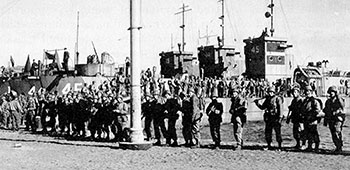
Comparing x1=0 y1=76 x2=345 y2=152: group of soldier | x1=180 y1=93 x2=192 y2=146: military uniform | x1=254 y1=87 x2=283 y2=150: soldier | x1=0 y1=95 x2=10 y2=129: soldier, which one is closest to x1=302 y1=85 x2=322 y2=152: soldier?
x1=0 y1=76 x2=345 y2=152: group of soldier

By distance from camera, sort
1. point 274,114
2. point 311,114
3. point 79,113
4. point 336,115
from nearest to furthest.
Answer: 1. point 336,115
2. point 311,114
3. point 274,114
4. point 79,113

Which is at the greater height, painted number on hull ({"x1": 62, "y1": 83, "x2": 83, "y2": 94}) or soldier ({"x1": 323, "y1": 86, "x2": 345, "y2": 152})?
painted number on hull ({"x1": 62, "y1": 83, "x2": 83, "y2": 94})

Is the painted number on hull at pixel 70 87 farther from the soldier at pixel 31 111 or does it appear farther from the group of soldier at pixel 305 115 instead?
the group of soldier at pixel 305 115

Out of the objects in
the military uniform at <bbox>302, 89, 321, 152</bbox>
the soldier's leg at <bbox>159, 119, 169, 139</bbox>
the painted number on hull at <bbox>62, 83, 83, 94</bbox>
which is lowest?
the soldier's leg at <bbox>159, 119, 169, 139</bbox>

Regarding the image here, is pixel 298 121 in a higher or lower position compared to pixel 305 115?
lower

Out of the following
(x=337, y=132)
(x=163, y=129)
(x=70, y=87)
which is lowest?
(x=163, y=129)

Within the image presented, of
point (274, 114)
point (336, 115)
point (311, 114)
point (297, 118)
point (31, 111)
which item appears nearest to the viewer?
point (336, 115)

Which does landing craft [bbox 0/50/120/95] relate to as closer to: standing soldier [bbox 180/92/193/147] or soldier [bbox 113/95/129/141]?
soldier [bbox 113/95/129/141]

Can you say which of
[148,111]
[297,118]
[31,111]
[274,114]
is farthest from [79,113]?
[297,118]

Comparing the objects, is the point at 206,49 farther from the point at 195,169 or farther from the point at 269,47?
the point at 195,169

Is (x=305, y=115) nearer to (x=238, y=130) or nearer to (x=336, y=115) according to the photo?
(x=336, y=115)

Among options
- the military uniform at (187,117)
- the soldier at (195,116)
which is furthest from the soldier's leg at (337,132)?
the military uniform at (187,117)

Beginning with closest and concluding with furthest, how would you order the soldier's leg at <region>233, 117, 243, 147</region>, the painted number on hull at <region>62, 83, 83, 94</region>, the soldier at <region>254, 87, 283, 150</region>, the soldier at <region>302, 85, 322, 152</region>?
the soldier at <region>302, 85, 322, 152</region> < the soldier at <region>254, 87, 283, 150</region> < the soldier's leg at <region>233, 117, 243, 147</region> < the painted number on hull at <region>62, 83, 83, 94</region>

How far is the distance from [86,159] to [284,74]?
3206 centimetres
